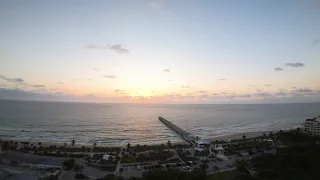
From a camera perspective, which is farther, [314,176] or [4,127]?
[4,127]

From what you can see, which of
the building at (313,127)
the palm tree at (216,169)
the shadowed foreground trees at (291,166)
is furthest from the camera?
the building at (313,127)

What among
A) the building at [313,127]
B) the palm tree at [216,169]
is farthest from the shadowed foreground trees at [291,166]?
the building at [313,127]

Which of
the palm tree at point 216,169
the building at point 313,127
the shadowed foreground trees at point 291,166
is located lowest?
the palm tree at point 216,169

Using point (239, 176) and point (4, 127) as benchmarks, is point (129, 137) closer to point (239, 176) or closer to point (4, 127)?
point (4, 127)

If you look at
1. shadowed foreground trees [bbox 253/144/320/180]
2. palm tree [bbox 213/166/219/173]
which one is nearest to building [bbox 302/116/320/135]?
shadowed foreground trees [bbox 253/144/320/180]

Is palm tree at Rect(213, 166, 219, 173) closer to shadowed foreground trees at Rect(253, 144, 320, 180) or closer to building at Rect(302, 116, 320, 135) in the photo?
shadowed foreground trees at Rect(253, 144, 320, 180)

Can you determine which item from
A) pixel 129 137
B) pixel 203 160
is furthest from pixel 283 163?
pixel 129 137

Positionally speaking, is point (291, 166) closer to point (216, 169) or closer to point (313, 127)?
point (216, 169)

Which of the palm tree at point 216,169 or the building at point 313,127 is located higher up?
the building at point 313,127

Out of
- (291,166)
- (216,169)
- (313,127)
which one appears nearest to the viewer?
(291,166)

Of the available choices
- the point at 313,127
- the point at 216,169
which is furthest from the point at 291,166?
the point at 313,127

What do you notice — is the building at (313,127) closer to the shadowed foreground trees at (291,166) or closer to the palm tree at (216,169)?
the shadowed foreground trees at (291,166)
